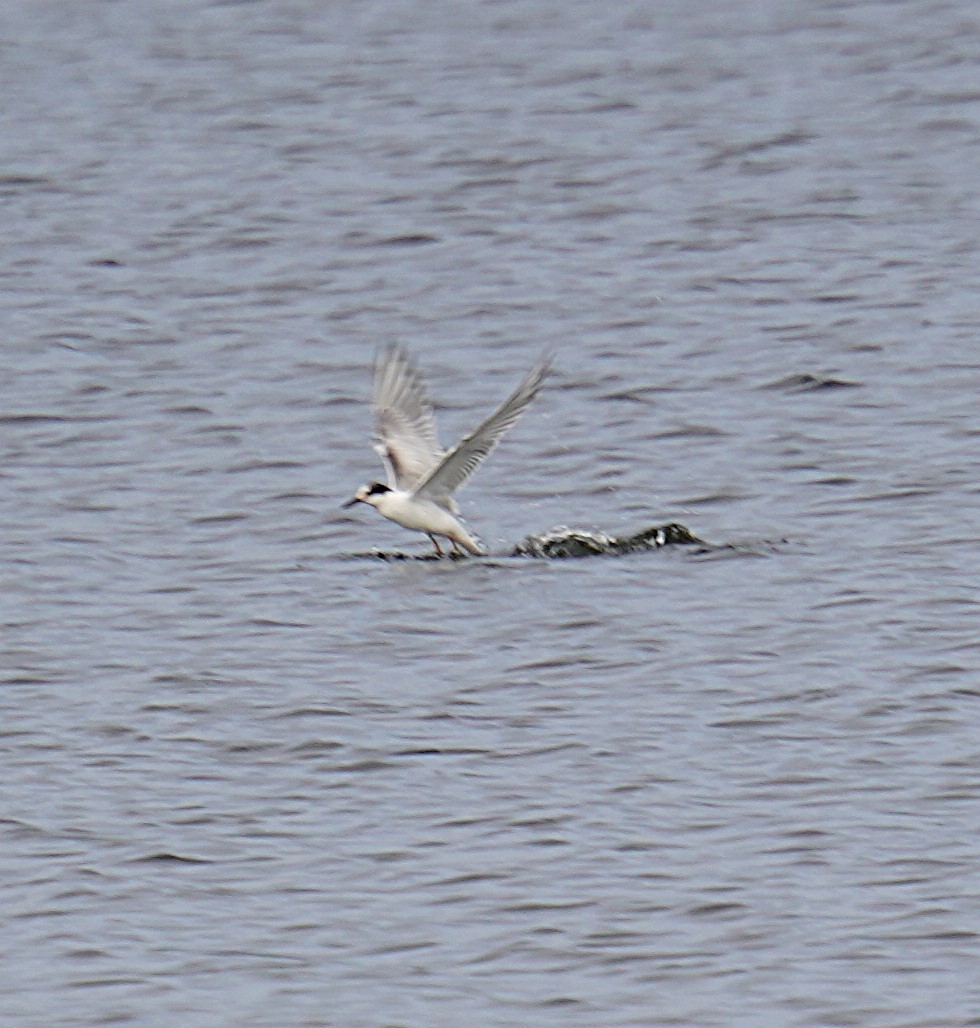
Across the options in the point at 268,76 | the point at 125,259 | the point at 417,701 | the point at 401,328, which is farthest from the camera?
the point at 268,76

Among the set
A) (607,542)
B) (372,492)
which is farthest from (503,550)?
(372,492)

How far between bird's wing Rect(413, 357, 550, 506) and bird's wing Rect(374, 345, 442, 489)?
69 cm

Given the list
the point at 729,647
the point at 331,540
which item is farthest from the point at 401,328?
the point at 729,647

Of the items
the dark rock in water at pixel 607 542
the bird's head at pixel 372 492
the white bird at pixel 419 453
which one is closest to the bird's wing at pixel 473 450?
the white bird at pixel 419 453

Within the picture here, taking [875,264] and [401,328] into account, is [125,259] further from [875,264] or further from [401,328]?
[875,264]

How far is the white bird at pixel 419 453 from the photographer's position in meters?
14.2

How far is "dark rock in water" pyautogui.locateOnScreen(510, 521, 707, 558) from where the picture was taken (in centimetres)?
1467

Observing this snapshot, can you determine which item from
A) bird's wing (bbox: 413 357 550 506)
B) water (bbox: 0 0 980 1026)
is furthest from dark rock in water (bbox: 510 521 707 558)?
bird's wing (bbox: 413 357 550 506)

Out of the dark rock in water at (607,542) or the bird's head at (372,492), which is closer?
the dark rock in water at (607,542)

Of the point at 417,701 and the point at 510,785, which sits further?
the point at 417,701

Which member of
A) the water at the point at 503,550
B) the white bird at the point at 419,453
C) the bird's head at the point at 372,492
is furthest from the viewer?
the bird's head at the point at 372,492

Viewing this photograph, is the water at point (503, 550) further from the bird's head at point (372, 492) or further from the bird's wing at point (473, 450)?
the bird's wing at point (473, 450)

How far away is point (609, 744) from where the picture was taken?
10984mm

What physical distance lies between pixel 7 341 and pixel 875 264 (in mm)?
7638
